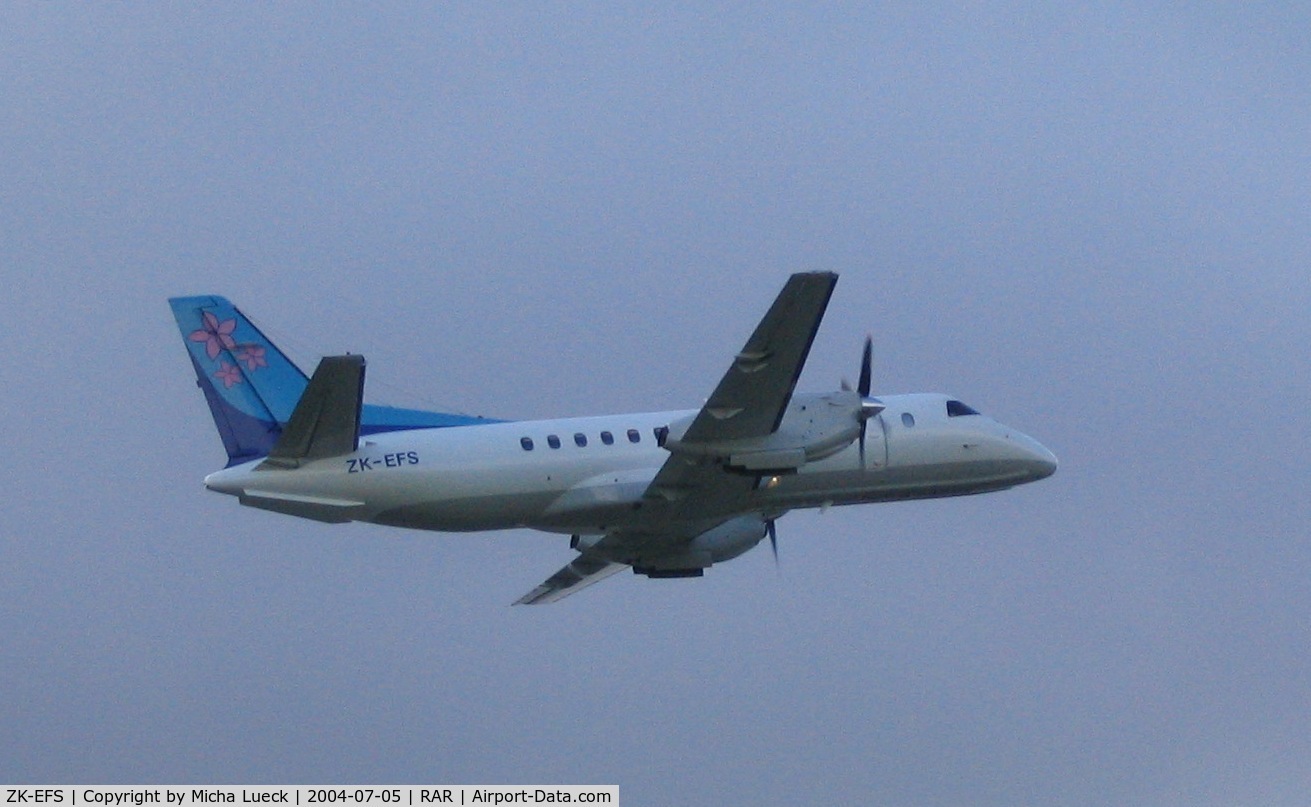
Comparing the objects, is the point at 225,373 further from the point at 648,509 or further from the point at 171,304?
the point at 648,509

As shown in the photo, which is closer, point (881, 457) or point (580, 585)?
point (881, 457)

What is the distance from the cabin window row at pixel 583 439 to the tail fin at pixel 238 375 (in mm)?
4535

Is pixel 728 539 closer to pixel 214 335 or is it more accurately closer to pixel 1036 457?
pixel 1036 457

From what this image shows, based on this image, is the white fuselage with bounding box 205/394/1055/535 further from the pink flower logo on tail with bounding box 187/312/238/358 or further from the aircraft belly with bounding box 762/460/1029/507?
the pink flower logo on tail with bounding box 187/312/238/358

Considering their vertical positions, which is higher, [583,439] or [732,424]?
[583,439]

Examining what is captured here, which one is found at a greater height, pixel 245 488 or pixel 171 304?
pixel 171 304

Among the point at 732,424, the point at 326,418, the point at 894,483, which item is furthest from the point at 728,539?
the point at 326,418

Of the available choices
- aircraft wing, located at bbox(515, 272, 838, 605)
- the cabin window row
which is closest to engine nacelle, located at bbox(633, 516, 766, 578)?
aircraft wing, located at bbox(515, 272, 838, 605)

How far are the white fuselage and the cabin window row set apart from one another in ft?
0.06

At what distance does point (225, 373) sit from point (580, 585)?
35.9 feet

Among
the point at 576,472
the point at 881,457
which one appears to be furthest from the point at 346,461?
the point at 881,457

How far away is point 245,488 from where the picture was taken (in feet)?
140

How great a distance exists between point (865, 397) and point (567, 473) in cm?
616

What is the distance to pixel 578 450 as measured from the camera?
45469 mm
